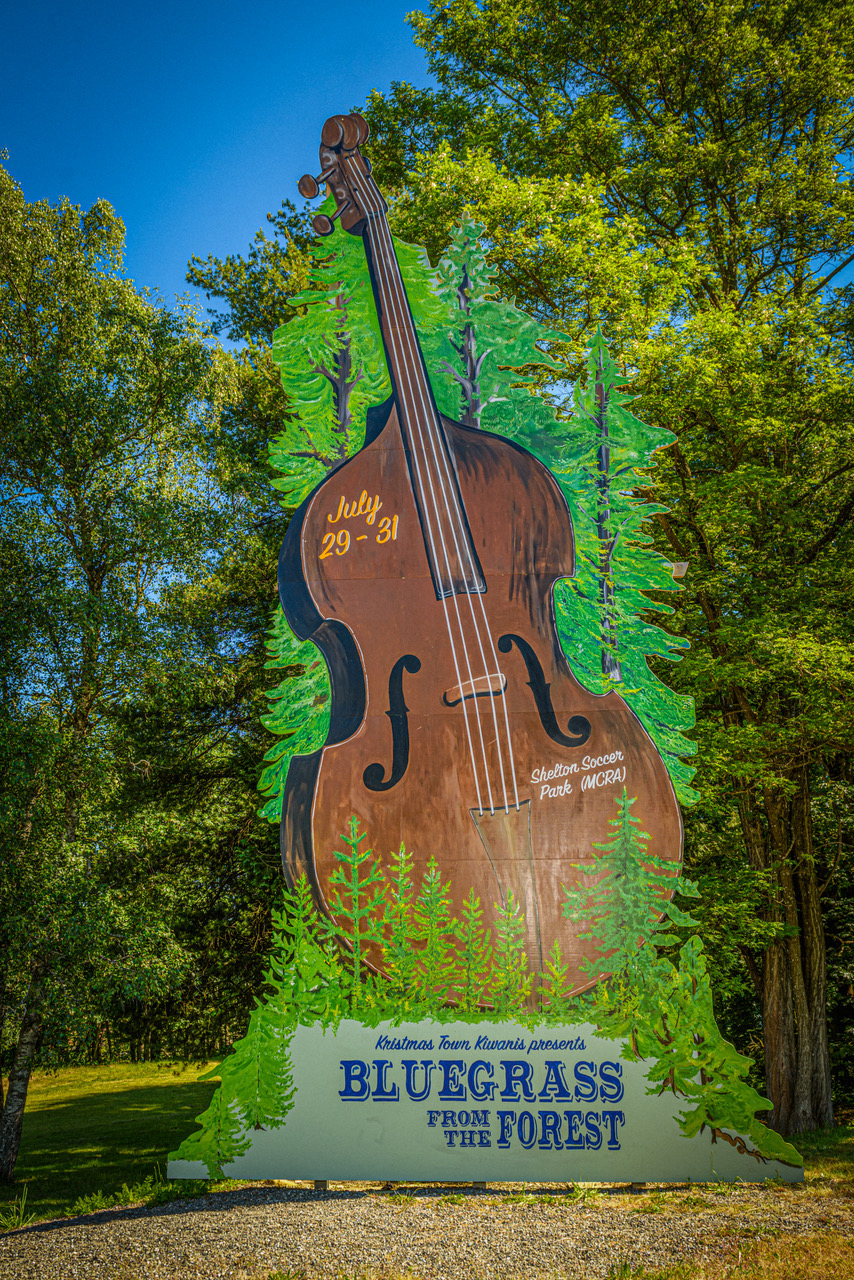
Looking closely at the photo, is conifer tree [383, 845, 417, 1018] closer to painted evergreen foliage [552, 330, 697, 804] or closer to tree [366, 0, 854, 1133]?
painted evergreen foliage [552, 330, 697, 804]

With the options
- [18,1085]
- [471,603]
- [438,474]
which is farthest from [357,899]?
[18,1085]

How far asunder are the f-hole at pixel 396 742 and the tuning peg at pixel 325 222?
4.40m

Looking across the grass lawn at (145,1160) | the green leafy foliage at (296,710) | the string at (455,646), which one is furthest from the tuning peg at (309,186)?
the grass lawn at (145,1160)

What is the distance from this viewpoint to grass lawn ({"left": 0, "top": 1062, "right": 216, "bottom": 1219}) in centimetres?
913

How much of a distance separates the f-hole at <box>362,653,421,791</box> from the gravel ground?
282cm

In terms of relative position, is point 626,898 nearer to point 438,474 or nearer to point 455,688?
point 455,688

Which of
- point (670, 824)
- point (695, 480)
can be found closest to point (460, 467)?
point (670, 824)

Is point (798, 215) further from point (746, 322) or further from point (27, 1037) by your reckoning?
point (27, 1037)

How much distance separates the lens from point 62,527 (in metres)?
11.2

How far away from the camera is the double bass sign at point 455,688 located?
6.64 metres

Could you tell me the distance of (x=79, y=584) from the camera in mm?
11086

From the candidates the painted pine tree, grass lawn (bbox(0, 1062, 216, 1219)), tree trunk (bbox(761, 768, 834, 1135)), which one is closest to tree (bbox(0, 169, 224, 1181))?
grass lawn (bbox(0, 1062, 216, 1219))

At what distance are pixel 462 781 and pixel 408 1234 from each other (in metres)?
2.98

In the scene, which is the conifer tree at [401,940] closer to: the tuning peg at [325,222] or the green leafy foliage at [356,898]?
the green leafy foliage at [356,898]
